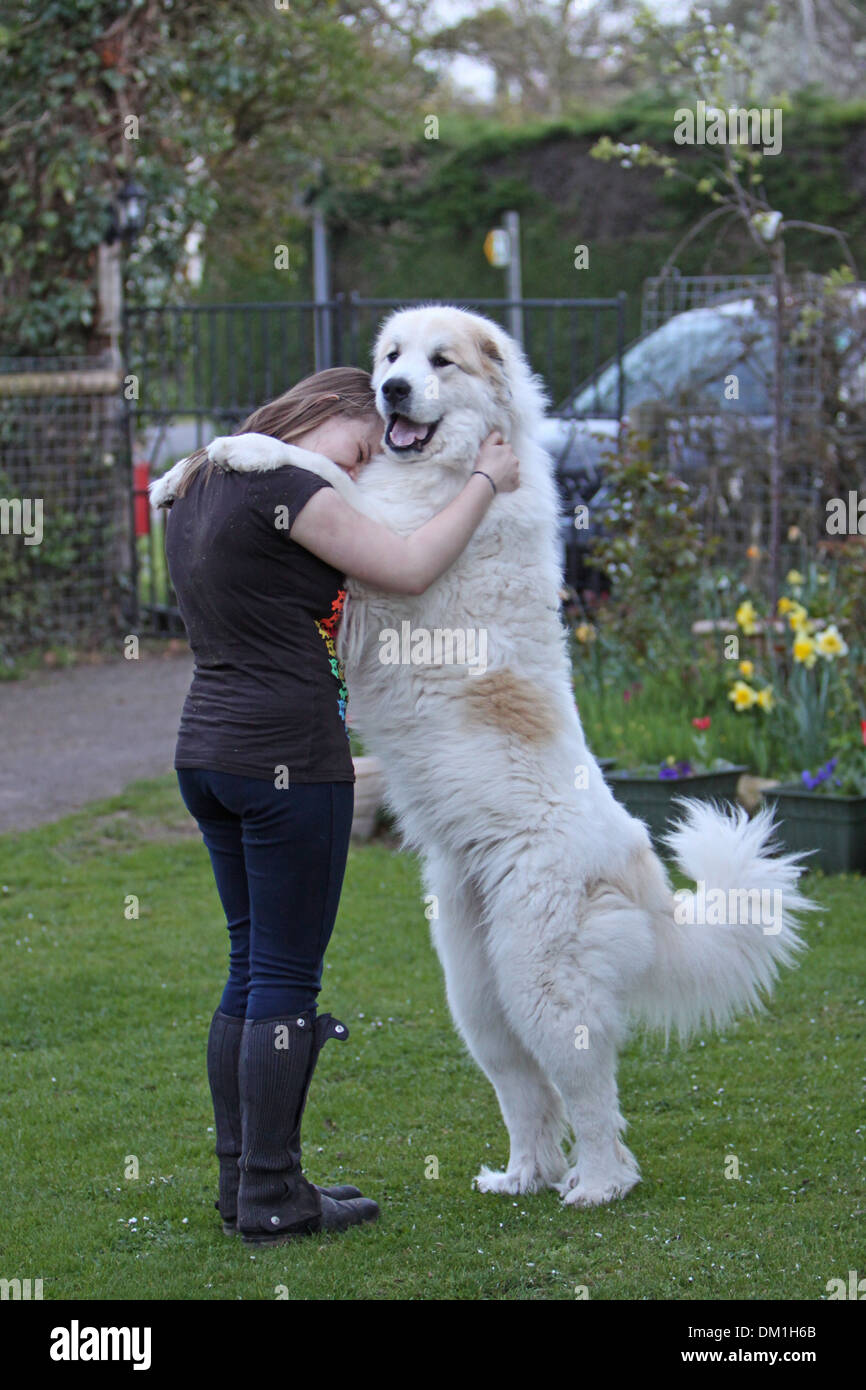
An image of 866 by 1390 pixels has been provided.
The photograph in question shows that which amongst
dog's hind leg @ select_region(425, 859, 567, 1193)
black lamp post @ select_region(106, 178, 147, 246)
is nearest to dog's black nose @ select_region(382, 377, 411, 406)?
dog's hind leg @ select_region(425, 859, 567, 1193)

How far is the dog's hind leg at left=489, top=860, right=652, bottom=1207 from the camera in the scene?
3209 millimetres

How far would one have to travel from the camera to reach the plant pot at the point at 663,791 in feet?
19.2

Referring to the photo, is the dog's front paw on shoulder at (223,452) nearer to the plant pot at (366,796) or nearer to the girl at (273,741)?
the girl at (273,741)

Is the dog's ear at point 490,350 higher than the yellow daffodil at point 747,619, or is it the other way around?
the dog's ear at point 490,350

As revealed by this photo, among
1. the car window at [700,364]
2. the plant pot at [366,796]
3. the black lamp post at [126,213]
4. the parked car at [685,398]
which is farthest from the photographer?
the black lamp post at [126,213]

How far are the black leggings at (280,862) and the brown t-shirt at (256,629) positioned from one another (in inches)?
1.7

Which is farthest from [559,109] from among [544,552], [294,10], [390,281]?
[544,552]

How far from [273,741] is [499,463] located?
0.91m

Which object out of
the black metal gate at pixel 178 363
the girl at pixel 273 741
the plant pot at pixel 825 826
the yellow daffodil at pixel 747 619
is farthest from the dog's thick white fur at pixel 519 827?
the black metal gate at pixel 178 363

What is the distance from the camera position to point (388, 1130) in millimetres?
3855

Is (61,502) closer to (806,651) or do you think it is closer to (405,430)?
(806,651)

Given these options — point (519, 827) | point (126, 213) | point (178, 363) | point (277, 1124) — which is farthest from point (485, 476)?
point (178, 363)

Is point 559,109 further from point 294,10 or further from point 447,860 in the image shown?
point 447,860

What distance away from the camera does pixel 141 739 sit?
7.91 meters
